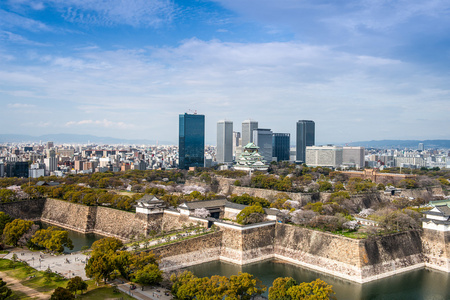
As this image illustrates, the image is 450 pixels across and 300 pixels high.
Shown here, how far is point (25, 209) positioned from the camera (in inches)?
1594

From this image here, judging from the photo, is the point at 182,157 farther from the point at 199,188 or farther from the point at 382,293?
the point at 382,293

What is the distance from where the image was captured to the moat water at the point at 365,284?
21.5m

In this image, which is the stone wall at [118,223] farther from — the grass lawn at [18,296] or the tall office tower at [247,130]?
the tall office tower at [247,130]

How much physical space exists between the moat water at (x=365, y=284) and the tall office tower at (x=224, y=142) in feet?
366

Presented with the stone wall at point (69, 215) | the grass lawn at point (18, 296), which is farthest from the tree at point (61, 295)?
the stone wall at point (69, 215)

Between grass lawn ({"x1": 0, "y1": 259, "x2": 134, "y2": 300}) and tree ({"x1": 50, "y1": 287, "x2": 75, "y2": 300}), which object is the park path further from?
tree ({"x1": 50, "y1": 287, "x2": 75, "y2": 300})

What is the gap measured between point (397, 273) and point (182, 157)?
78.5 meters

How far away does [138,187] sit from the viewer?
159ft

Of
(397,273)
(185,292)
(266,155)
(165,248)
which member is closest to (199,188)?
(165,248)

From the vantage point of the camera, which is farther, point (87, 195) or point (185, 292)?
point (87, 195)

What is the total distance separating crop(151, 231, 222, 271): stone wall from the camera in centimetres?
2398

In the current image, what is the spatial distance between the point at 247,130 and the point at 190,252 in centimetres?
11920

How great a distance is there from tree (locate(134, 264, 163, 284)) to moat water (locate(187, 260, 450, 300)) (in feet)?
13.2

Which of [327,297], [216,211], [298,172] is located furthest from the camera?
[298,172]
